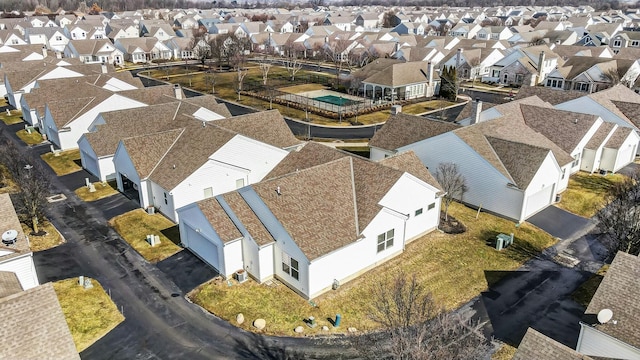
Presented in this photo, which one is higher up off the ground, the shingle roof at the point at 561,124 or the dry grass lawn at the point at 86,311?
the shingle roof at the point at 561,124

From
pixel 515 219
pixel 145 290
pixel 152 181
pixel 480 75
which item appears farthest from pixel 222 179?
pixel 480 75

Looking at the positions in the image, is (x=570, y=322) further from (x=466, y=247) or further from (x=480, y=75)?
→ (x=480, y=75)

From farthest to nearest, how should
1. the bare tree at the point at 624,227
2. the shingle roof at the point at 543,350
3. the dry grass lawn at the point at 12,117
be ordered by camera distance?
the dry grass lawn at the point at 12,117
the bare tree at the point at 624,227
the shingle roof at the point at 543,350

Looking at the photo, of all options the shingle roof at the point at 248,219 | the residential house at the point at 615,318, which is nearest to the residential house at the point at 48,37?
the shingle roof at the point at 248,219

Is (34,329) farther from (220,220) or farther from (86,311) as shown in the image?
(220,220)

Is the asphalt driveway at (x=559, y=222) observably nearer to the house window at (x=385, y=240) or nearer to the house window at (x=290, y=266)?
the house window at (x=385, y=240)


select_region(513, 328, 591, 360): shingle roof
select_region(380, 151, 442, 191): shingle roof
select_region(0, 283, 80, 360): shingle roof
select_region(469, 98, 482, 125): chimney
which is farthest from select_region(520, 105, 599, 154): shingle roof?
select_region(0, 283, 80, 360): shingle roof
